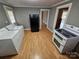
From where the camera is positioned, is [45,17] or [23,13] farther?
[45,17]

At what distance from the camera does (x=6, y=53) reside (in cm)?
206

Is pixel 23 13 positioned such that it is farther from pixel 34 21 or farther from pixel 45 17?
pixel 45 17

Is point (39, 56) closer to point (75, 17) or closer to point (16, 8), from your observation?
point (75, 17)

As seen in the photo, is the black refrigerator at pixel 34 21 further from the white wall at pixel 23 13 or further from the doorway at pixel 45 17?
the doorway at pixel 45 17

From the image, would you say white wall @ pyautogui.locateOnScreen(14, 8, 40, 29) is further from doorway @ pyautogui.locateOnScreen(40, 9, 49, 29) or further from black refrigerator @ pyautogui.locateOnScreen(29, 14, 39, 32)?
black refrigerator @ pyautogui.locateOnScreen(29, 14, 39, 32)

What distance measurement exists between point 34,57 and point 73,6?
98.0 inches

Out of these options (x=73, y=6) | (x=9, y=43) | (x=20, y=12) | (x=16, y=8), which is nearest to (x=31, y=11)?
(x=20, y=12)

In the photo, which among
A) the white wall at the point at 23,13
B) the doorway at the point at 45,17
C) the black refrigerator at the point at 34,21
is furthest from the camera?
the doorway at the point at 45,17

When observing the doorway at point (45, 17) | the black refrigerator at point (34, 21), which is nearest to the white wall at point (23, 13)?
the doorway at point (45, 17)

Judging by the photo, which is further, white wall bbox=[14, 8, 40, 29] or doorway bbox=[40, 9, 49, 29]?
doorway bbox=[40, 9, 49, 29]

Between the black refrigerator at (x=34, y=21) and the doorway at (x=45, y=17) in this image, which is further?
the doorway at (x=45, y=17)

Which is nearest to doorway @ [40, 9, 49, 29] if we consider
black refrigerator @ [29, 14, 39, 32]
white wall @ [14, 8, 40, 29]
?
white wall @ [14, 8, 40, 29]

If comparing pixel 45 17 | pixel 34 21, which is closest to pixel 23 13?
pixel 34 21

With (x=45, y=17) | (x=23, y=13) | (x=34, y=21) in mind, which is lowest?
(x=34, y=21)
